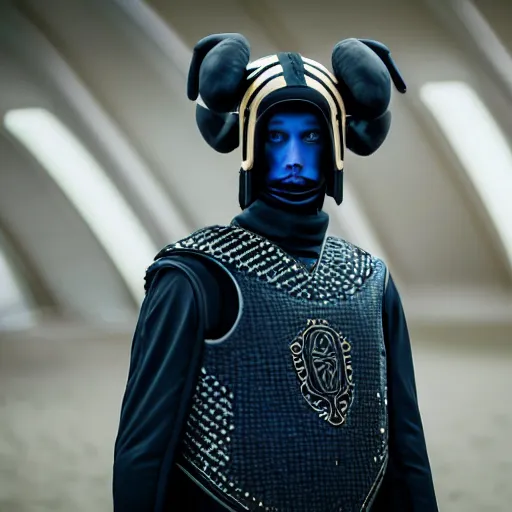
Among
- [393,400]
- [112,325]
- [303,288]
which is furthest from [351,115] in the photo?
[112,325]

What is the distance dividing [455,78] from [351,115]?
202cm

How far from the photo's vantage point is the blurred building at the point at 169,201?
3.06 metres

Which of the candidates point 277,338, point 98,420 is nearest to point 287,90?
point 277,338

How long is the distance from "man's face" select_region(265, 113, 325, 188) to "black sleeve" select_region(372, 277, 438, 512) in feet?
0.96

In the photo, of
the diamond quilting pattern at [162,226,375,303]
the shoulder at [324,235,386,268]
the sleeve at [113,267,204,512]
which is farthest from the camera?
the shoulder at [324,235,386,268]

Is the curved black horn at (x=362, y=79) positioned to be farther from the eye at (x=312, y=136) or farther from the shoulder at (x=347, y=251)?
the shoulder at (x=347, y=251)

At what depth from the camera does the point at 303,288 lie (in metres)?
1.39

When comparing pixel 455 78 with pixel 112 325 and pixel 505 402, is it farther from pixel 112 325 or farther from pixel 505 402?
pixel 112 325

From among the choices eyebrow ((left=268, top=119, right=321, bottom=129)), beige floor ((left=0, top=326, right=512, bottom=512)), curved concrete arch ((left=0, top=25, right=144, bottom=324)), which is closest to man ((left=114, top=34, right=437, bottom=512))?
eyebrow ((left=268, top=119, right=321, bottom=129))

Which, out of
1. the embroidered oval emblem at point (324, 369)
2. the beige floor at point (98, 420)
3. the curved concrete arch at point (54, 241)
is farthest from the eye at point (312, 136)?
the curved concrete arch at point (54, 241)

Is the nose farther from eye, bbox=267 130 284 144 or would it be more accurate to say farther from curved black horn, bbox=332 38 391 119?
curved black horn, bbox=332 38 391 119

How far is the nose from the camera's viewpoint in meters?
1.41

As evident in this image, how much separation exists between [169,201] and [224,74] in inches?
93.8

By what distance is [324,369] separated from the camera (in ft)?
4.41
